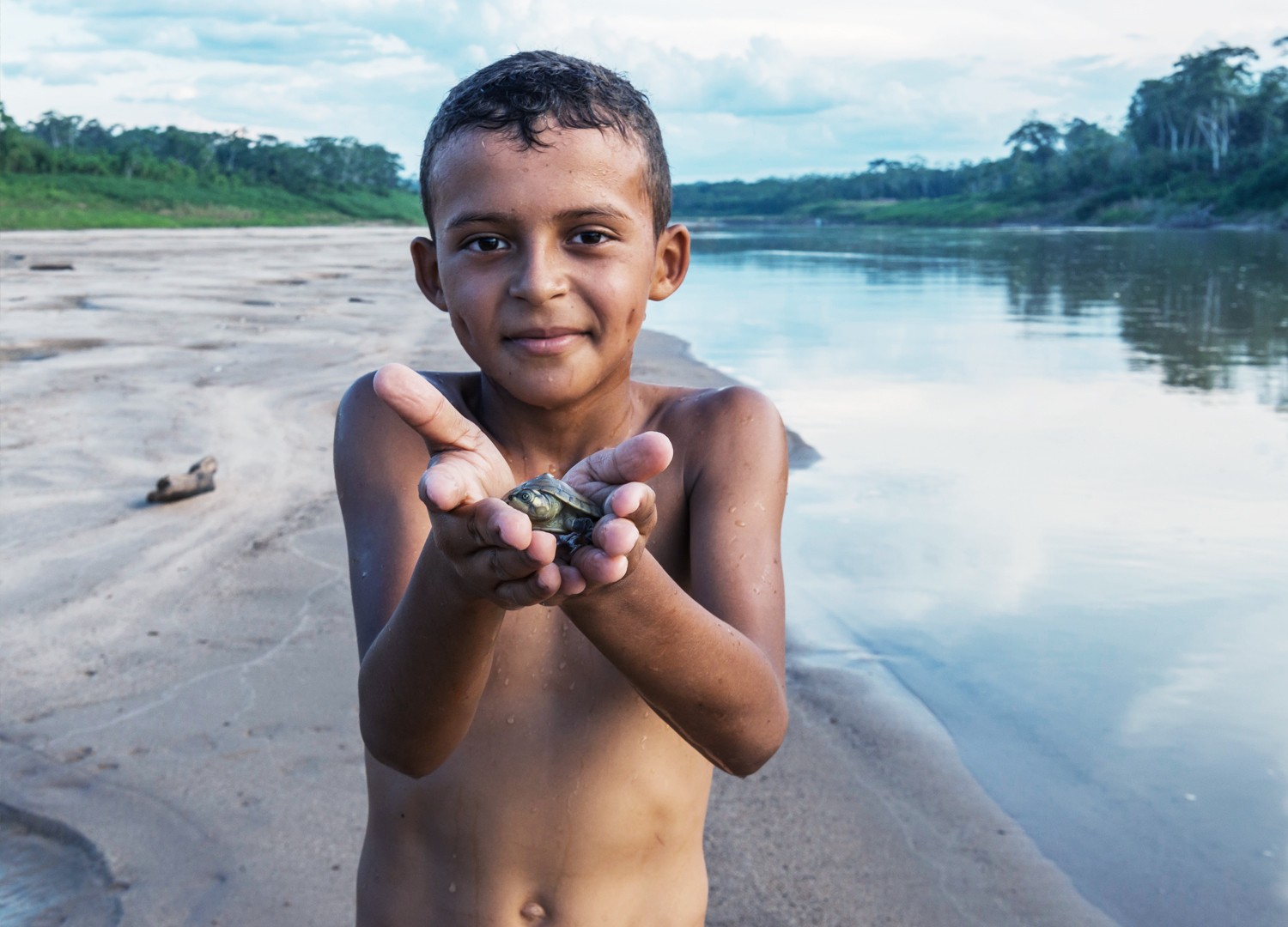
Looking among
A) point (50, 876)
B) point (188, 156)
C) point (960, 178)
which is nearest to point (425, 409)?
point (50, 876)

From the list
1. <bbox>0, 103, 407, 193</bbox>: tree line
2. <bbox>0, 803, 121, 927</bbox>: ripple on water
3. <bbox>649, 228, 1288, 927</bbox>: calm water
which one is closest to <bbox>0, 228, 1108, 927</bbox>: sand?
<bbox>0, 803, 121, 927</bbox>: ripple on water

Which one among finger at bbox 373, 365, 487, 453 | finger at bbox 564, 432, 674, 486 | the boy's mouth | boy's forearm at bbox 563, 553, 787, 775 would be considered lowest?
boy's forearm at bbox 563, 553, 787, 775

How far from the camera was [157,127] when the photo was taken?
243ft

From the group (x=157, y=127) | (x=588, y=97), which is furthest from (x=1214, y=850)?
(x=157, y=127)

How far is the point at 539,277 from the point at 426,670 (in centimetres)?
50

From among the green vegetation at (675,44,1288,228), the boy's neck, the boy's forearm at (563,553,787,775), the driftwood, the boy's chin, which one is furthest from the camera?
the green vegetation at (675,44,1288,228)

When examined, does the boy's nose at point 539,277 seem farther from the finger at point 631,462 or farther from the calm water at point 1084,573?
the calm water at point 1084,573

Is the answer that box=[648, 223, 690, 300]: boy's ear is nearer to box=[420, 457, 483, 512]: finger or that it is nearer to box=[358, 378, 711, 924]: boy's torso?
box=[358, 378, 711, 924]: boy's torso

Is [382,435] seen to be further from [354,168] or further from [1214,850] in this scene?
[354,168]

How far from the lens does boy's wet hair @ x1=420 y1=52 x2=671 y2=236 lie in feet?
4.93

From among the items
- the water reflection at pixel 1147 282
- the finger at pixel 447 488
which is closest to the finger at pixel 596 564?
the finger at pixel 447 488

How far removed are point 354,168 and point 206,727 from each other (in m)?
82.2

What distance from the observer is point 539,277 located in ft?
4.80

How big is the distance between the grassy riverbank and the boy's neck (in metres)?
38.8
